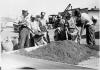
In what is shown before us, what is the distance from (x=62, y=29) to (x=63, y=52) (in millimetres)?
1306

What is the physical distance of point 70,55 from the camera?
2.12 meters

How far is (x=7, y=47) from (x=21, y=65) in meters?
2.10

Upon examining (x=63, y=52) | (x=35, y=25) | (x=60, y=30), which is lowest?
(x=63, y=52)

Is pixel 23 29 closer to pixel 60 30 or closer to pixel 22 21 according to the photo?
pixel 22 21

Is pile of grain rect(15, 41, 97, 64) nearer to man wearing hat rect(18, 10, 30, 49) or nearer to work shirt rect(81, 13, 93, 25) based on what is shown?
work shirt rect(81, 13, 93, 25)

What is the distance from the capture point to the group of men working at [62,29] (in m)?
3.18

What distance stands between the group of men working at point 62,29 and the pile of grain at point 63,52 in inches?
28.6

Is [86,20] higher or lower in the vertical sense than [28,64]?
higher

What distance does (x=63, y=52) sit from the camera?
7.11 ft

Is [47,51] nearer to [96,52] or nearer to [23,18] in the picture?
[96,52]

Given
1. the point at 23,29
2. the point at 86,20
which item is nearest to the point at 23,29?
the point at 23,29

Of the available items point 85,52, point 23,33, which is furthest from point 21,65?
point 23,33

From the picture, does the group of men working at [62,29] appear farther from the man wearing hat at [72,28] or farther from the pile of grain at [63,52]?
the pile of grain at [63,52]

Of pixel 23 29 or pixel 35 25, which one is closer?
pixel 23 29
